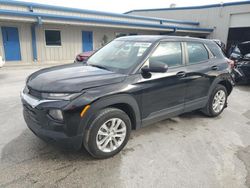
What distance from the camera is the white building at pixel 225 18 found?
62.1 ft

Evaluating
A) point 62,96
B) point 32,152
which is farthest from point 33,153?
point 62,96

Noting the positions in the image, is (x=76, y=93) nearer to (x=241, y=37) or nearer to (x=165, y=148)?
(x=165, y=148)

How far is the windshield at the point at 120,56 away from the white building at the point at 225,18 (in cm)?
1942

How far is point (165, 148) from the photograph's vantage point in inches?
129

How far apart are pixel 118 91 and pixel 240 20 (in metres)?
20.7

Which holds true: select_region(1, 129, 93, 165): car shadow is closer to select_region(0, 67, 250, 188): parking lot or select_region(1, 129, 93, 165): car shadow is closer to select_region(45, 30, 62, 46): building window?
select_region(0, 67, 250, 188): parking lot

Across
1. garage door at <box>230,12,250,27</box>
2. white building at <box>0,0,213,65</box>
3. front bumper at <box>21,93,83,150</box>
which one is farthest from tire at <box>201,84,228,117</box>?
garage door at <box>230,12,250,27</box>

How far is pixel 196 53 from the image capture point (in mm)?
4062

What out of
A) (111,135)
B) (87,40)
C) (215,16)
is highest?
(215,16)

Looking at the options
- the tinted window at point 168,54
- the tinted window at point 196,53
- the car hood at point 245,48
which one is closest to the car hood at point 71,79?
the tinted window at point 168,54

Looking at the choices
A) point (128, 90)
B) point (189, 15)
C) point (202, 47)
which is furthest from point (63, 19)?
point (189, 15)

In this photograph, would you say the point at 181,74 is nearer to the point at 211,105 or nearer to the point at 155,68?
the point at 155,68

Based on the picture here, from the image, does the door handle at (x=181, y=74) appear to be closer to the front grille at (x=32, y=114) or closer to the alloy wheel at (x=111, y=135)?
the alloy wheel at (x=111, y=135)

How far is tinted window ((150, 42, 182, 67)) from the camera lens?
11.1 feet
